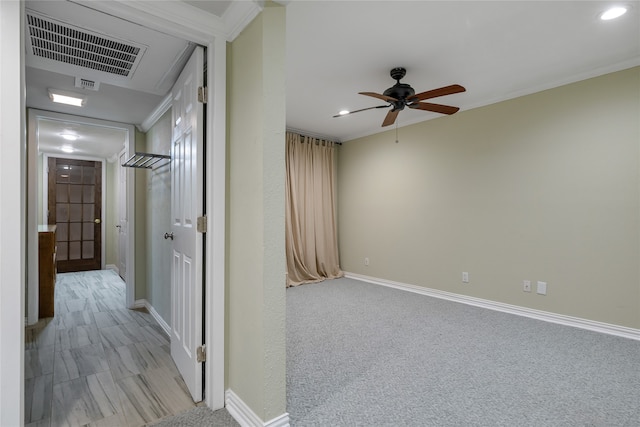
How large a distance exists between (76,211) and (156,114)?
4.41 metres

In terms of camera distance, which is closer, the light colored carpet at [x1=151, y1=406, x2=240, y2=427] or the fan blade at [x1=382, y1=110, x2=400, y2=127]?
the light colored carpet at [x1=151, y1=406, x2=240, y2=427]

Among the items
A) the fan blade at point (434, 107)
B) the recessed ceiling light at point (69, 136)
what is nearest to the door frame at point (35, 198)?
the recessed ceiling light at point (69, 136)

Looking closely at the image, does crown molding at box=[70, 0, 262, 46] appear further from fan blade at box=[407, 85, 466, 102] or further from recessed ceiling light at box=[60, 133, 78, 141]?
recessed ceiling light at box=[60, 133, 78, 141]

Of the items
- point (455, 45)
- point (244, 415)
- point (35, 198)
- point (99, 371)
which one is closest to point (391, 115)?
point (455, 45)

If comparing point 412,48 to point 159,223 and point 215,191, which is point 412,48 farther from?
point 159,223

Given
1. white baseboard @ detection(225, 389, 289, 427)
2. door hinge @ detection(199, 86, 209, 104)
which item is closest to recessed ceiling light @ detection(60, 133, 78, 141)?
door hinge @ detection(199, 86, 209, 104)

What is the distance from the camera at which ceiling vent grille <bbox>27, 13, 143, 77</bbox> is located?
1826mm

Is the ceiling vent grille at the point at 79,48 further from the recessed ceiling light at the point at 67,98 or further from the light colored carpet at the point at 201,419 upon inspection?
the light colored carpet at the point at 201,419

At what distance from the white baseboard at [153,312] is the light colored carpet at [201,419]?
1.28 metres

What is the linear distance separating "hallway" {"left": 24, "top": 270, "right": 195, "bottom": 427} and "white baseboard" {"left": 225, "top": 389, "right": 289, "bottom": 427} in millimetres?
271

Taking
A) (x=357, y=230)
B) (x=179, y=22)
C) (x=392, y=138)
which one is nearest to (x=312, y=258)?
(x=357, y=230)

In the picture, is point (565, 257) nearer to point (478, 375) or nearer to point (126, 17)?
point (478, 375)

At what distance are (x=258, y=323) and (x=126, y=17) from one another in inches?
65.8

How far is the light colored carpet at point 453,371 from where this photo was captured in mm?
1696
